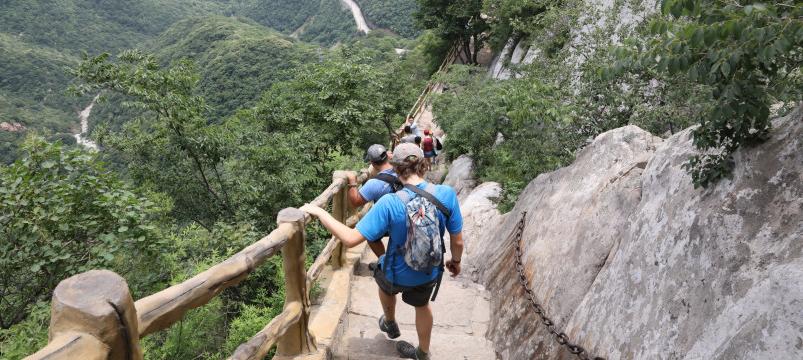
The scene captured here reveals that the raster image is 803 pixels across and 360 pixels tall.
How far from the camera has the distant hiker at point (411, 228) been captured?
2.90 meters

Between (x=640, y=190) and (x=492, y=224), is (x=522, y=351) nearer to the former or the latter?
(x=640, y=190)

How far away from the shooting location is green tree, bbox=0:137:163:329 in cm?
498

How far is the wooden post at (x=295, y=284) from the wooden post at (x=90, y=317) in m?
1.37

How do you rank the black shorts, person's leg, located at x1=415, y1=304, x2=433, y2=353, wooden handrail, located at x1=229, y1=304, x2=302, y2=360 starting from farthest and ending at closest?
person's leg, located at x1=415, y1=304, x2=433, y2=353, the black shorts, wooden handrail, located at x1=229, y1=304, x2=302, y2=360

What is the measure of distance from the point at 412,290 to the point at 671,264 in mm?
1628

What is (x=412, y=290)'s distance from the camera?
3264mm

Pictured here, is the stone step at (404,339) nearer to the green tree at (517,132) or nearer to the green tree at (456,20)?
the green tree at (517,132)

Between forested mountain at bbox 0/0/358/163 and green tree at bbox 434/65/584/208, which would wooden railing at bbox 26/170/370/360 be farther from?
forested mountain at bbox 0/0/358/163

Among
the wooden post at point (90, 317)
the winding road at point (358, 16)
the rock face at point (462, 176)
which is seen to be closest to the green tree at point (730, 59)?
the wooden post at point (90, 317)

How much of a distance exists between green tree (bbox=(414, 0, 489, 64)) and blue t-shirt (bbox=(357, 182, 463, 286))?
23927mm

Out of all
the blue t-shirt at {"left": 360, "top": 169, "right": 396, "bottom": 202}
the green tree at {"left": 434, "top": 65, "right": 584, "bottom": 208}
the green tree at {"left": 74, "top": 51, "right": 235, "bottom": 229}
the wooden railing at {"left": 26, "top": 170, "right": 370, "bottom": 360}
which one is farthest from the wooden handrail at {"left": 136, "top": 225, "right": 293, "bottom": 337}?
the green tree at {"left": 74, "top": 51, "right": 235, "bottom": 229}

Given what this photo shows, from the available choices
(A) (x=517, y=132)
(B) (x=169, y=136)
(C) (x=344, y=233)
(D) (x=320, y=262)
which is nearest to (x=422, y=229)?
(C) (x=344, y=233)

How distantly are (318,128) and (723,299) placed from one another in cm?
1018

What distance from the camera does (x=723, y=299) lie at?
2.12 metres
